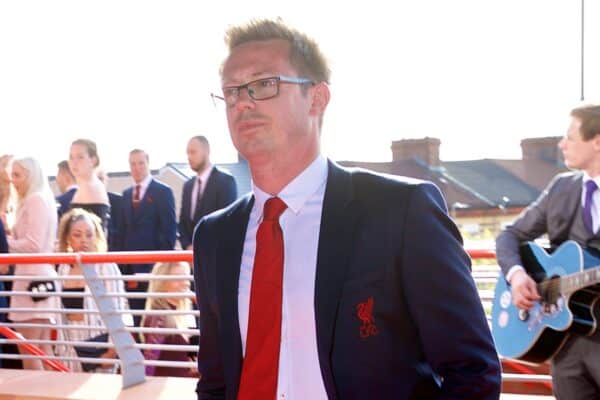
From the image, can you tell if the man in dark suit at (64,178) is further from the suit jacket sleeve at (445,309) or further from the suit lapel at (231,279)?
the suit jacket sleeve at (445,309)

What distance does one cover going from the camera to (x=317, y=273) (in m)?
2.07

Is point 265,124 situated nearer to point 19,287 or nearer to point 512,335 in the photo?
point 512,335

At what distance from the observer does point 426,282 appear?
78.2 inches

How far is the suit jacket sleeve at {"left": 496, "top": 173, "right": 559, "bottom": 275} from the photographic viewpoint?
4121 mm

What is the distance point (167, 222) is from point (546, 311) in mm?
3970

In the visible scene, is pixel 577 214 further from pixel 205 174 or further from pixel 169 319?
pixel 205 174

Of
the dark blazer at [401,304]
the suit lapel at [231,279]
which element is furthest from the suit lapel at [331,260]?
the suit lapel at [231,279]

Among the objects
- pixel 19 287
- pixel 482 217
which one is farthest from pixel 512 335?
pixel 482 217

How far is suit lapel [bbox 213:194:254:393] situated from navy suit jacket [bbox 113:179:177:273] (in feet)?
16.8

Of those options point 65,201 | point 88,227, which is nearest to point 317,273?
point 88,227

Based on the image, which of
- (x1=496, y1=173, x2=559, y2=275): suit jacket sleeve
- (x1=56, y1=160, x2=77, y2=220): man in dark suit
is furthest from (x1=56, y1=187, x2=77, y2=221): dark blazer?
(x1=496, y1=173, x2=559, y2=275): suit jacket sleeve

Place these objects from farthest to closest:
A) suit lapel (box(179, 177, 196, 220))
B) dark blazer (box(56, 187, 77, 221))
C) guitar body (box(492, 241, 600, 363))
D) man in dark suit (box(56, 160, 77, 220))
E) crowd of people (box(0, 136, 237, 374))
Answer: man in dark suit (box(56, 160, 77, 220)), dark blazer (box(56, 187, 77, 221)), suit lapel (box(179, 177, 196, 220)), crowd of people (box(0, 136, 237, 374)), guitar body (box(492, 241, 600, 363))

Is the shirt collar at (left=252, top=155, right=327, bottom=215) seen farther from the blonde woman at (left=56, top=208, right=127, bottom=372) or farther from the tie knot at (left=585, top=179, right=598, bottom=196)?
the blonde woman at (left=56, top=208, right=127, bottom=372)

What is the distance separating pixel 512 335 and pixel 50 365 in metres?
3.67
